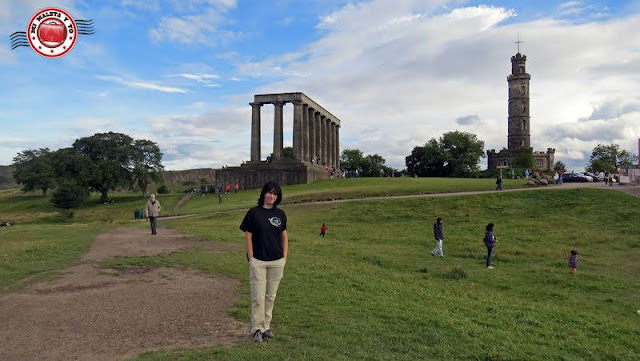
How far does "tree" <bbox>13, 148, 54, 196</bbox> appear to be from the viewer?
256 ft

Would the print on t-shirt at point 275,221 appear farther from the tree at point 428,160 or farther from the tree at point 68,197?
the tree at point 428,160

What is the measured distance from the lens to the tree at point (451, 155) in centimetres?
9344

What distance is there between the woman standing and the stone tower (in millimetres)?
110529

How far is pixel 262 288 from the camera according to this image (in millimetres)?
7414

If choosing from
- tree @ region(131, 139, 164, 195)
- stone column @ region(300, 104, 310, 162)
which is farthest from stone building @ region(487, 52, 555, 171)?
tree @ region(131, 139, 164, 195)

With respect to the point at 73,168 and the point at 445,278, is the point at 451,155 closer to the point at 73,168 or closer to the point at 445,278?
the point at 73,168

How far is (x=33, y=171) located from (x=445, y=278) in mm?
85909

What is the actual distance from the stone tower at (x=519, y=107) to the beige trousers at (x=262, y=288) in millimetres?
110650

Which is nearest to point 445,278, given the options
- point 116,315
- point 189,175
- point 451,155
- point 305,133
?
point 116,315

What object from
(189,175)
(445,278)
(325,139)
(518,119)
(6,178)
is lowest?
(445,278)

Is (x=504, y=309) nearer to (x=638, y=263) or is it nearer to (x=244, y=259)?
(x=244, y=259)

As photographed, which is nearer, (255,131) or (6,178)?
(255,131)

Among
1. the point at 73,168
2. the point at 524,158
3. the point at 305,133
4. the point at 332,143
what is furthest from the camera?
the point at 524,158

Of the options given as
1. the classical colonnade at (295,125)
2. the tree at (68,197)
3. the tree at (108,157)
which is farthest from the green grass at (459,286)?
the tree at (108,157)
